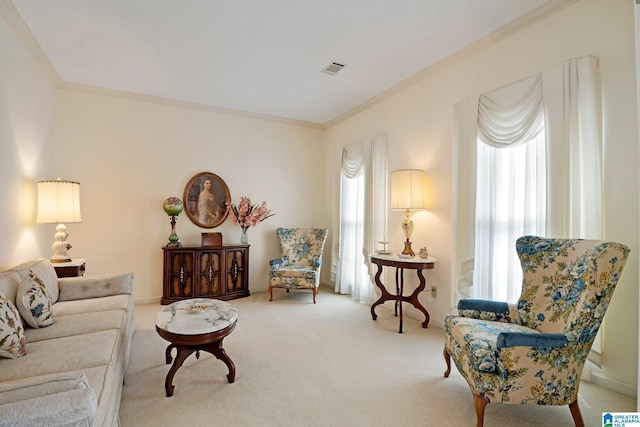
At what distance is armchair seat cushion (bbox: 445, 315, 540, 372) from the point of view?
1.78 meters

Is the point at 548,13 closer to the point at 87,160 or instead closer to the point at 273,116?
the point at 273,116

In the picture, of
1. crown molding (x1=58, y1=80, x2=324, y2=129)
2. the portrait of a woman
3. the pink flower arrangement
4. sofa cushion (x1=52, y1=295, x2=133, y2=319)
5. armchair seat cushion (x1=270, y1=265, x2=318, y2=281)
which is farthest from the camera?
the pink flower arrangement

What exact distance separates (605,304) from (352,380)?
1.65m

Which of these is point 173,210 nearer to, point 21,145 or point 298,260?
point 21,145

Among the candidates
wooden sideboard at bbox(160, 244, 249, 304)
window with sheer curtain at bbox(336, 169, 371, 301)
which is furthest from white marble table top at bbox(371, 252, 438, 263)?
wooden sideboard at bbox(160, 244, 249, 304)

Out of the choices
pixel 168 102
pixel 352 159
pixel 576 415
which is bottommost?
pixel 576 415

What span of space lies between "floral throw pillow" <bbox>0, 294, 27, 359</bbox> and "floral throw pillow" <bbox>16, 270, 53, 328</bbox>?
0.33 m

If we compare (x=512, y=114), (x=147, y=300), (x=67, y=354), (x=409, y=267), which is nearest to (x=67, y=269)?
(x=147, y=300)

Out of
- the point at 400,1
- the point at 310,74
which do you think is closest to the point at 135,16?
the point at 310,74

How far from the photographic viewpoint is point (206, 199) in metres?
4.83

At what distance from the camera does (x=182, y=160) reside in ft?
15.4

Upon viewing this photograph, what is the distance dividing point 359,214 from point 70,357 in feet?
12.3

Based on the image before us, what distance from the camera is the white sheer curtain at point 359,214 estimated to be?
4355mm

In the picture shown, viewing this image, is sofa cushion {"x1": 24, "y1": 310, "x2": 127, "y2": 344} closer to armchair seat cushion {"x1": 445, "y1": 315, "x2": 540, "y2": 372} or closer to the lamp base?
armchair seat cushion {"x1": 445, "y1": 315, "x2": 540, "y2": 372}
